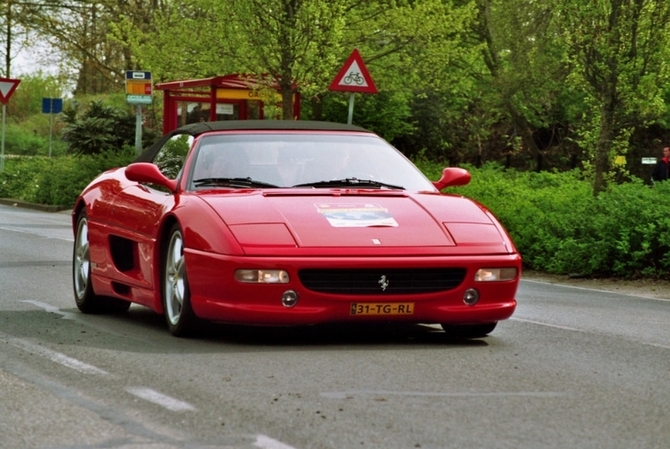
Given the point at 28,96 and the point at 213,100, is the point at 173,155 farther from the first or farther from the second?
the point at 28,96

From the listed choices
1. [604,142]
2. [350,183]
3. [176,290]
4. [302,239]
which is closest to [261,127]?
[350,183]

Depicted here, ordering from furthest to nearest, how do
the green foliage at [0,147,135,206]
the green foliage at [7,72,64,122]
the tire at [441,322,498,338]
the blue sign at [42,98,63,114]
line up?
the green foliage at [7,72,64,122], the blue sign at [42,98,63,114], the green foliage at [0,147,135,206], the tire at [441,322,498,338]

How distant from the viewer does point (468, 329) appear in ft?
30.4

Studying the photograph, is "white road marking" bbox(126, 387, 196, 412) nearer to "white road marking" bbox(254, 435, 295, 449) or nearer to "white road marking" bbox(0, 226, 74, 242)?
"white road marking" bbox(254, 435, 295, 449)

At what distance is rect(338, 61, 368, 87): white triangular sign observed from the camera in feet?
70.8

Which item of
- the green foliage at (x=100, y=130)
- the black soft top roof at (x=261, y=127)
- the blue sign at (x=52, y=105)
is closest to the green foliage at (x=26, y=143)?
the blue sign at (x=52, y=105)

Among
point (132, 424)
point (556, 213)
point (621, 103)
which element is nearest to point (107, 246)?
point (132, 424)

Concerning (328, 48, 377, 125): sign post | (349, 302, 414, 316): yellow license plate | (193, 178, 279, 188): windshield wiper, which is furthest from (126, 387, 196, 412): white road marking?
(328, 48, 377, 125): sign post

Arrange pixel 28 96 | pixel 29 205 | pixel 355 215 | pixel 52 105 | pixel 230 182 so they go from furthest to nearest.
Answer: pixel 28 96
pixel 52 105
pixel 29 205
pixel 230 182
pixel 355 215

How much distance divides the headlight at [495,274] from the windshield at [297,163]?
3.75 feet

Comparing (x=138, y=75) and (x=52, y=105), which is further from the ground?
(x=138, y=75)

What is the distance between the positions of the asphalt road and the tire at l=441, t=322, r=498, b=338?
0.07 metres

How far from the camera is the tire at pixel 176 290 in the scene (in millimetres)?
8828

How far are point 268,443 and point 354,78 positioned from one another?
644 inches
